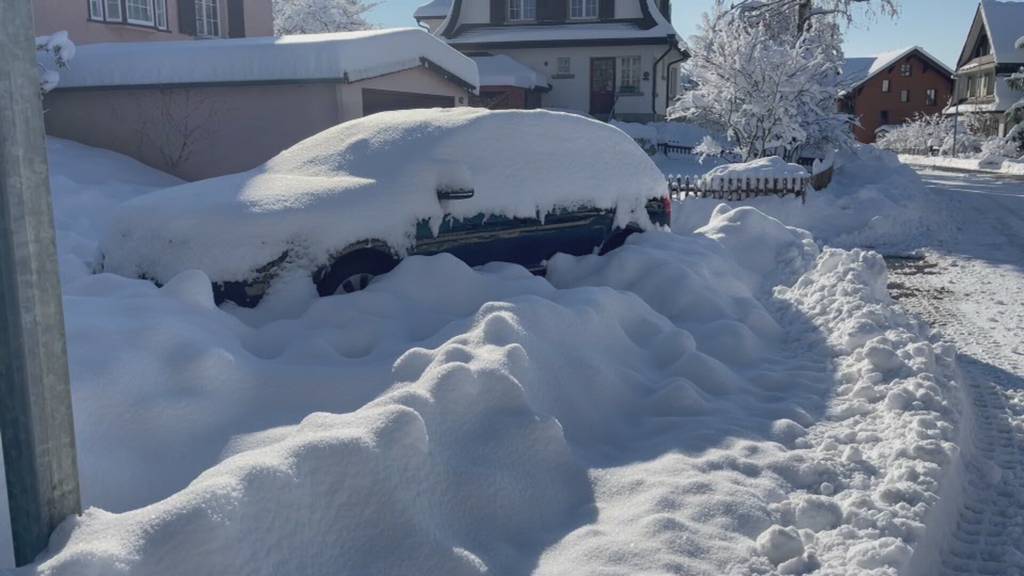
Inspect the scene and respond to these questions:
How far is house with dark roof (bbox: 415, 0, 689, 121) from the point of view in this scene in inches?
1342

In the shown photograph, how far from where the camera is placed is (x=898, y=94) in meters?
68.1

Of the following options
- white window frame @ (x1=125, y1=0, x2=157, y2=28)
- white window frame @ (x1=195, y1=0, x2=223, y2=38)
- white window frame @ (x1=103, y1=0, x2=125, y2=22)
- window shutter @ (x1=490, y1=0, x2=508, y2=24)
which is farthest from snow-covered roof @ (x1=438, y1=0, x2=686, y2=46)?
white window frame @ (x1=103, y1=0, x2=125, y2=22)

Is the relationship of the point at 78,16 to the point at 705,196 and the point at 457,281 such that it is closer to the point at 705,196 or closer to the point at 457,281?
the point at 705,196

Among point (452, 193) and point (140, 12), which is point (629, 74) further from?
point (452, 193)

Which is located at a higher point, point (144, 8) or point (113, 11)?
point (144, 8)

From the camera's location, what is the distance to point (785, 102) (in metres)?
23.3

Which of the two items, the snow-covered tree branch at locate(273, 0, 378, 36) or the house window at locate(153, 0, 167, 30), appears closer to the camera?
the house window at locate(153, 0, 167, 30)

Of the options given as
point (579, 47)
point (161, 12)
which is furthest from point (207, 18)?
point (579, 47)

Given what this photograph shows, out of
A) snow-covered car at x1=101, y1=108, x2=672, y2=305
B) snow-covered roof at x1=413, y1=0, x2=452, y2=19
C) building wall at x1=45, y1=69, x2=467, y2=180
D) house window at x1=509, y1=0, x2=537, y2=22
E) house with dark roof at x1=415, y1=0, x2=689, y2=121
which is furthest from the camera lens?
snow-covered roof at x1=413, y1=0, x2=452, y2=19

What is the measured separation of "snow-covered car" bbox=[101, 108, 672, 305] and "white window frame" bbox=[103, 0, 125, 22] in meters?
14.5

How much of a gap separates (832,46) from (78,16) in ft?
86.7

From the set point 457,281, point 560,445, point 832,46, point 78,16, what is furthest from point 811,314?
point 832,46

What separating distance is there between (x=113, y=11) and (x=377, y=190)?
16.2 metres

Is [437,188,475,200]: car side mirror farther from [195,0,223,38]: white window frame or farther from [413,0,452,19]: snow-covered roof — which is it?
[413,0,452,19]: snow-covered roof
